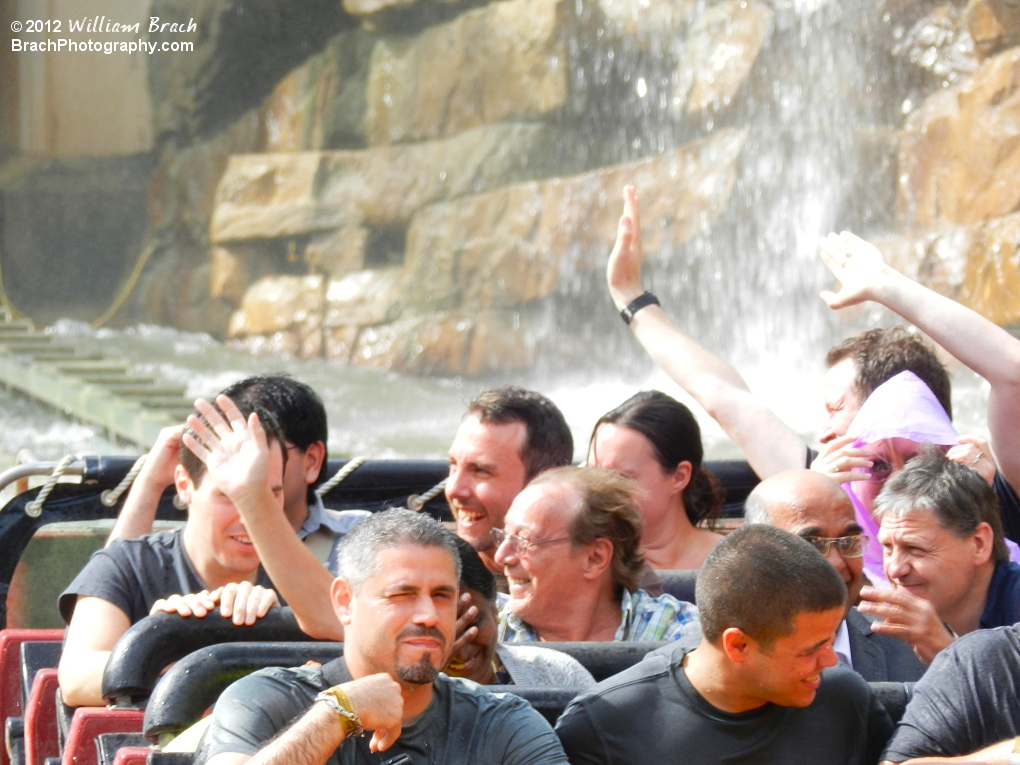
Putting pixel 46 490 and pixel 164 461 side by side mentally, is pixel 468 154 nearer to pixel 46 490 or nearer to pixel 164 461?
pixel 46 490

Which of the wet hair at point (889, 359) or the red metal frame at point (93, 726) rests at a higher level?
the wet hair at point (889, 359)

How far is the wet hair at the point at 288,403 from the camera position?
285 centimetres

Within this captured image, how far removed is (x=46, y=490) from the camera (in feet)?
11.0

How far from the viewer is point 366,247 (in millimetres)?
17047

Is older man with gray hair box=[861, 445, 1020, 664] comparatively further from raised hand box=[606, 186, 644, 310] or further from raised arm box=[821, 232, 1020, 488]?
raised hand box=[606, 186, 644, 310]

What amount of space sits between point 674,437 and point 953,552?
0.87 m

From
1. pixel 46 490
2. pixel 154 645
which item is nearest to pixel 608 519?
pixel 154 645

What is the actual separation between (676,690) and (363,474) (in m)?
1.98

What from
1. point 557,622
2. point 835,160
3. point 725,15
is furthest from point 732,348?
point 557,622

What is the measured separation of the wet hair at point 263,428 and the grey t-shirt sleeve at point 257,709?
69cm

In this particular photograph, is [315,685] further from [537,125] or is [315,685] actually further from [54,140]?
[54,140]

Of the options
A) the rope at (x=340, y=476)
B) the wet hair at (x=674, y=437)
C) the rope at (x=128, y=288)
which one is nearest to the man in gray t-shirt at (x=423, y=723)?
the wet hair at (x=674, y=437)

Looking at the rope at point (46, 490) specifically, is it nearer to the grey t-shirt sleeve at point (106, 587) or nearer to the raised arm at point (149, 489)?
the raised arm at point (149, 489)

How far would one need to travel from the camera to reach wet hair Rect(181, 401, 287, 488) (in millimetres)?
2525
